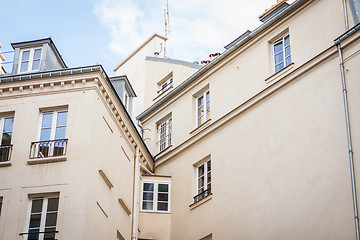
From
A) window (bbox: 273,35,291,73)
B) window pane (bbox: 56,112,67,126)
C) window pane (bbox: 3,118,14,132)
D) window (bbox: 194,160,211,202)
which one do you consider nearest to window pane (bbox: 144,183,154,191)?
window (bbox: 194,160,211,202)

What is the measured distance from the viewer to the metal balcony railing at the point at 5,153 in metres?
23.0

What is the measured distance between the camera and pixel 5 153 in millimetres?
23156

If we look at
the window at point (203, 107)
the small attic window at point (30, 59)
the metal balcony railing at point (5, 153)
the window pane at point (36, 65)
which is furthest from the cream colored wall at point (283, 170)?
the metal balcony railing at point (5, 153)

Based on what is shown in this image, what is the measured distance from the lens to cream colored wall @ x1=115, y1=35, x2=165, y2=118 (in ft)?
111

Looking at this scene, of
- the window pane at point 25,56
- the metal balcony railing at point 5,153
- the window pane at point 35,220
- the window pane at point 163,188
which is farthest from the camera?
the window pane at point 163,188

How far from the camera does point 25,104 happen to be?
2383 cm

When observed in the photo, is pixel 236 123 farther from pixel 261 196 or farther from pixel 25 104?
pixel 25 104

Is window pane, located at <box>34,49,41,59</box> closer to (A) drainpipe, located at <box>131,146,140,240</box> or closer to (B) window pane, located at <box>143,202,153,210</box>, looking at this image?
(A) drainpipe, located at <box>131,146,140,240</box>

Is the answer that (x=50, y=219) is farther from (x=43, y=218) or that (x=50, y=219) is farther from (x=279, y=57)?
(x=279, y=57)

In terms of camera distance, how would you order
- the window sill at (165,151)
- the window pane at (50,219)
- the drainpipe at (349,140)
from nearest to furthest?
the drainpipe at (349,140), the window pane at (50,219), the window sill at (165,151)

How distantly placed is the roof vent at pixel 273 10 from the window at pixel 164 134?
5.61m

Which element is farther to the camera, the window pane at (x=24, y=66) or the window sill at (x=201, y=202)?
the window pane at (x=24, y=66)

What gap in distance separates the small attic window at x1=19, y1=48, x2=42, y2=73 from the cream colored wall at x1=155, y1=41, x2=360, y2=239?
657 cm

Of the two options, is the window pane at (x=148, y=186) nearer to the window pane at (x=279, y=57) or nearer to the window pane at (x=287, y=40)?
the window pane at (x=279, y=57)
